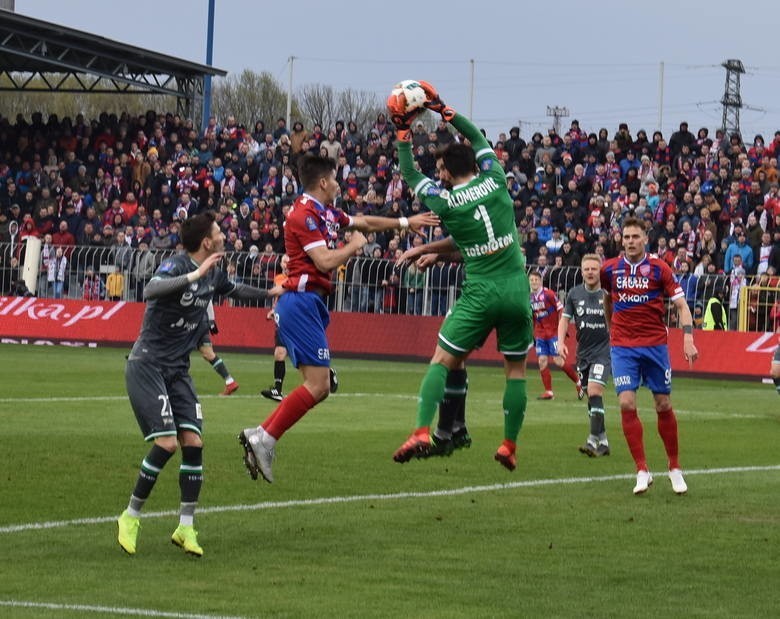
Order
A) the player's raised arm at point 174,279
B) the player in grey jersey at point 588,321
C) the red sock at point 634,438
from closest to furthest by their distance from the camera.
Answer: the player's raised arm at point 174,279 → the red sock at point 634,438 → the player in grey jersey at point 588,321

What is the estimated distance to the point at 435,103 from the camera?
10805 millimetres

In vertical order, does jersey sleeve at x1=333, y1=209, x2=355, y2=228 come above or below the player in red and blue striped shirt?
above

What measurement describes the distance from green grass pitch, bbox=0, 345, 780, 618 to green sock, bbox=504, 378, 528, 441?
2.22 feet

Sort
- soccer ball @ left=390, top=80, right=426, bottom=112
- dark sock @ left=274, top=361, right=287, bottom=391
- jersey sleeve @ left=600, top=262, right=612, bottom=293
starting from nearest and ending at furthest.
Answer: soccer ball @ left=390, top=80, right=426, bottom=112 → jersey sleeve @ left=600, top=262, right=612, bottom=293 → dark sock @ left=274, top=361, right=287, bottom=391

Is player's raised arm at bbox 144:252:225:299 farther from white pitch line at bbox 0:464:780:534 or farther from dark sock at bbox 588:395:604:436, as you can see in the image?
dark sock at bbox 588:395:604:436

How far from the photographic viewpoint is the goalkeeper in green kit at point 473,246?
35.1 ft

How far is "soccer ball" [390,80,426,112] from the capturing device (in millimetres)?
10602

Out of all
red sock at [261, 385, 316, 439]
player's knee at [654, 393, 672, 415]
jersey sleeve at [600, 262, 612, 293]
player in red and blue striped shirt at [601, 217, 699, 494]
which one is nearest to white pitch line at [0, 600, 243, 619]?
red sock at [261, 385, 316, 439]

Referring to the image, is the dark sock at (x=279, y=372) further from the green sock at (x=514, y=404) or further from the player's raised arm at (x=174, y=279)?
the player's raised arm at (x=174, y=279)

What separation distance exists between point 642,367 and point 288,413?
3.78 meters

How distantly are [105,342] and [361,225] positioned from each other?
2646cm

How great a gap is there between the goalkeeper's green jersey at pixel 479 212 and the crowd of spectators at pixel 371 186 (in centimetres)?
2031

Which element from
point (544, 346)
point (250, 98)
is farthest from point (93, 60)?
point (250, 98)

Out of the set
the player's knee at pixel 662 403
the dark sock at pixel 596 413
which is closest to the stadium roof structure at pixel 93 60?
the dark sock at pixel 596 413
